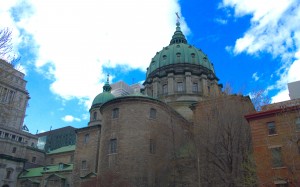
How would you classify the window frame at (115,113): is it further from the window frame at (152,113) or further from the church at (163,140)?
the window frame at (152,113)

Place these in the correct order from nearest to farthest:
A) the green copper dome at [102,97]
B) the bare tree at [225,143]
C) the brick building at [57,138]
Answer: the bare tree at [225,143] < the green copper dome at [102,97] < the brick building at [57,138]

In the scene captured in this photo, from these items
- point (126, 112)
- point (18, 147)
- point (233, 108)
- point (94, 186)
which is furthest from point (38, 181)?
point (233, 108)

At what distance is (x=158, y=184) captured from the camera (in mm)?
28938

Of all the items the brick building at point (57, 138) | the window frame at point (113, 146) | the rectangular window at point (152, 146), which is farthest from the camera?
the brick building at point (57, 138)

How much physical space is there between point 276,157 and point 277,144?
3.53 feet

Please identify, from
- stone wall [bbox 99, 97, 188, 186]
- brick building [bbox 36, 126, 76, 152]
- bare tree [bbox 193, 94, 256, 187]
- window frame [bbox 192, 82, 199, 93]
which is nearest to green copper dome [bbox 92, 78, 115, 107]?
window frame [bbox 192, 82, 199, 93]

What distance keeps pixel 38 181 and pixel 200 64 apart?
34566 mm

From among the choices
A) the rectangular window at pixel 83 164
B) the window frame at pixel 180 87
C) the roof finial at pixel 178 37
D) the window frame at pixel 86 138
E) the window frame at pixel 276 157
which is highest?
the roof finial at pixel 178 37

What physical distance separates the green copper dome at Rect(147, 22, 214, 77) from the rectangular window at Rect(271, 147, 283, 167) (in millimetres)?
30521

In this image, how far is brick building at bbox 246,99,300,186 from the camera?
20.9 meters

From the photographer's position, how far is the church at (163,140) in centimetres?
2436

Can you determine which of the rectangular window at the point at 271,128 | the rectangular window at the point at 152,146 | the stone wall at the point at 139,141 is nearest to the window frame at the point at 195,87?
the stone wall at the point at 139,141

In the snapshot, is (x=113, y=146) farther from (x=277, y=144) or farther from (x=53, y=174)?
(x=53, y=174)

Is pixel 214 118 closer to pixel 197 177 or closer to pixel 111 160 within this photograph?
pixel 197 177
